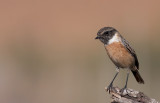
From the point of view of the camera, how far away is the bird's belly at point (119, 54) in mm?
12094

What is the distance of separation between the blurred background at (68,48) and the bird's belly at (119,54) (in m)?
5.22

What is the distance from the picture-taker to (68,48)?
82.1ft

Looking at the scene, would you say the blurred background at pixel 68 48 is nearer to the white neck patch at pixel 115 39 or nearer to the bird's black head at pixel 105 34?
the white neck patch at pixel 115 39

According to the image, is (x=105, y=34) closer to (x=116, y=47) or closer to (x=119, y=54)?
(x=116, y=47)

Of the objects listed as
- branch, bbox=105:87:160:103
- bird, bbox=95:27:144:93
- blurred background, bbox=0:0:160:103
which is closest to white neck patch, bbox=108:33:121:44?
bird, bbox=95:27:144:93

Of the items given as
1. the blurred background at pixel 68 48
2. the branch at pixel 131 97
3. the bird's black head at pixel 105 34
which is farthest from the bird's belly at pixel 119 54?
the blurred background at pixel 68 48

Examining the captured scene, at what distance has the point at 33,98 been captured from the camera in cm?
1964

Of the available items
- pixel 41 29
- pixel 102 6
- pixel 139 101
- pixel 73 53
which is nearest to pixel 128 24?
pixel 73 53

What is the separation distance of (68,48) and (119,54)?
1295 centimetres

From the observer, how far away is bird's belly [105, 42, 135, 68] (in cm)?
1209

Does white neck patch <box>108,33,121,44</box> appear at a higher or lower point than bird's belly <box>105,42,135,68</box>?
higher

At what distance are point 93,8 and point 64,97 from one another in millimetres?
13352

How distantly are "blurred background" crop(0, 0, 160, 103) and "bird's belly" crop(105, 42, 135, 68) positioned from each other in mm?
5224

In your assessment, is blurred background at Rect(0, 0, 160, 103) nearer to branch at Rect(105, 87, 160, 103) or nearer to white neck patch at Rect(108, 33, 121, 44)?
white neck patch at Rect(108, 33, 121, 44)
